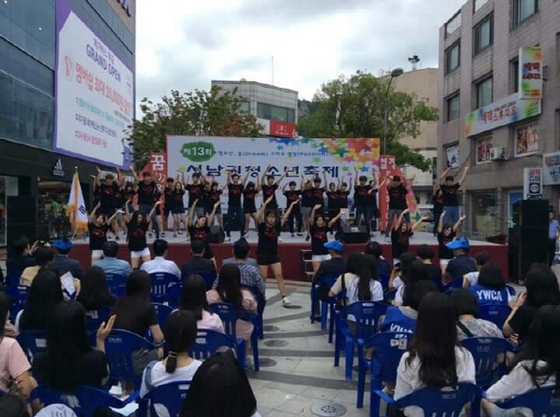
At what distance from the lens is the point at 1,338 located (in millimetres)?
3105

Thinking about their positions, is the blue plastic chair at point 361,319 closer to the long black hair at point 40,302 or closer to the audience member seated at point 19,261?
the long black hair at point 40,302

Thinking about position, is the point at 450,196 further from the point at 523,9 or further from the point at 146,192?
the point at 523,9

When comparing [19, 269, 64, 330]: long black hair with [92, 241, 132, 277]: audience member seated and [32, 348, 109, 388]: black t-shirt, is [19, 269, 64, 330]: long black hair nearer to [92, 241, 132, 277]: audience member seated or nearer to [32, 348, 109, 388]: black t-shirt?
[32, 348, 109, 388]: black t-shirt

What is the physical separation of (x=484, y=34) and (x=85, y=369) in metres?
28.0

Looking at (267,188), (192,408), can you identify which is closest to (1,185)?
(267,188)

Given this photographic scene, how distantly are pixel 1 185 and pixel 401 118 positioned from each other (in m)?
21.6

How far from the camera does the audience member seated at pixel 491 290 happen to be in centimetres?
490

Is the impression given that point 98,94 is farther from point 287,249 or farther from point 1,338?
point 1,338

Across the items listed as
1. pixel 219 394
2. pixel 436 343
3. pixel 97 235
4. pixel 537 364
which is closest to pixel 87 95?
pixel 97 235

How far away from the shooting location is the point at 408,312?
13.5 ft

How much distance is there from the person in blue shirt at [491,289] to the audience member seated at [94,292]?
3445 mm

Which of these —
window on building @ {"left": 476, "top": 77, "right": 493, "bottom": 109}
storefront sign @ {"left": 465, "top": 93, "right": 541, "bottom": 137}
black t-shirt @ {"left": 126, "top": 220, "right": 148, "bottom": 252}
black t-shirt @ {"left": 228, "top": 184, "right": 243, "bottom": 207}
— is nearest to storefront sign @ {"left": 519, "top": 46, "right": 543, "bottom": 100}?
storefront sign @ {"left": 465, "top": 93, "right": 541, "bottom": 137}

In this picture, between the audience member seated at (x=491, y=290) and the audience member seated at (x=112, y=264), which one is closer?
the audience member seated at (x=491, y=290)

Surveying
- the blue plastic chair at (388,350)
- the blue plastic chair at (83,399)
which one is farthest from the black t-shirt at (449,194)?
the blue plastic chair at (83,399)
